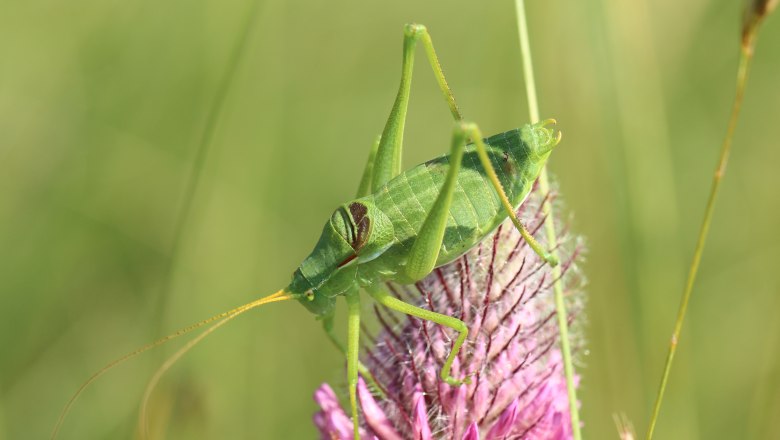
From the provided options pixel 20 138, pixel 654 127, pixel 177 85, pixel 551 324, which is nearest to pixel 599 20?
pixel 654 127

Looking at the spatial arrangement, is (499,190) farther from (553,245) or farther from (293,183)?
(293,183)

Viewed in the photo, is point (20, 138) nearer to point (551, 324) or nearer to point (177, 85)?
point (177, 85)

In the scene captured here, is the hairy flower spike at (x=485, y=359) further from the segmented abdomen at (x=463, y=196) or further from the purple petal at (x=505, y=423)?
the segmented abdomen at (x=463, y=196)

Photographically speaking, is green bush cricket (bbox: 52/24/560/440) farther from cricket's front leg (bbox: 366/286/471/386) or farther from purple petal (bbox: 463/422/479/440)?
purple petal (bbox: 463/422/479/440)

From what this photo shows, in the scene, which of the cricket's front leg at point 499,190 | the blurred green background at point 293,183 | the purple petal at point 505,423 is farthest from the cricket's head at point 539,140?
the blurred green background at point 293,183

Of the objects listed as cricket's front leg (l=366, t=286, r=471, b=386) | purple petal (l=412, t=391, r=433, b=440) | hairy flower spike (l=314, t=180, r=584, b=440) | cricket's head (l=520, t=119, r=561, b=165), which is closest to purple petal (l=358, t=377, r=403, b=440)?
hairy flower spike (l=314, t=180, r=584, b=440)

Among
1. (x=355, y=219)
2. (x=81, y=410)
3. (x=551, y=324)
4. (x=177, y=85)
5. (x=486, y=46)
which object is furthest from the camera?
(x=486, y=46)

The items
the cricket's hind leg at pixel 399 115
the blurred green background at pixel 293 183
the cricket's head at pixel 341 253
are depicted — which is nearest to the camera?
the cricket's head at pixel 341 253
